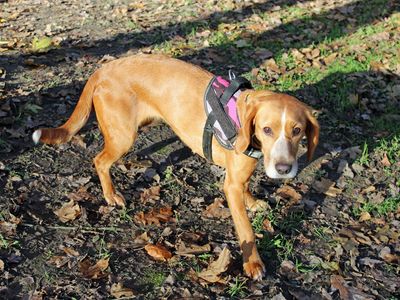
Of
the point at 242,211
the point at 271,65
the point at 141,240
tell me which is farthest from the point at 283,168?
the point at 271,65

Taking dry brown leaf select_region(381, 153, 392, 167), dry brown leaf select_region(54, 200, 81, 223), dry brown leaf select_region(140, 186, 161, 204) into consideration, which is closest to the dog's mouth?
dry brown leaf select_region(140, 186, 161, 204)

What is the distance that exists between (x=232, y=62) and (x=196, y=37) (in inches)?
44.0

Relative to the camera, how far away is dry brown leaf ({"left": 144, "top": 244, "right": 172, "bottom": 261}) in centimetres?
396

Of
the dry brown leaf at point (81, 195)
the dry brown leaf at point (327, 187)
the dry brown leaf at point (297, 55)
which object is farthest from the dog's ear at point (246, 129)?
the dry brown leaf at point (297, 55)

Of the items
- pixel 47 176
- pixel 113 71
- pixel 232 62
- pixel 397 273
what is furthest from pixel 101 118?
pixel 232 62

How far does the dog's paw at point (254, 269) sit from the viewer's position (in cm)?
379

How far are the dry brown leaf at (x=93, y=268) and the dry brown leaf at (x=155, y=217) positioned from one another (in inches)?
24.0

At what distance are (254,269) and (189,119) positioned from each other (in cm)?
141

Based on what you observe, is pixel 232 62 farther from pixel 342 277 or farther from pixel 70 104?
pixel 342 277

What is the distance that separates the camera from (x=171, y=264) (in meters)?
3.90

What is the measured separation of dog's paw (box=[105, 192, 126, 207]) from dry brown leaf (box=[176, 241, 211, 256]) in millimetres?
778

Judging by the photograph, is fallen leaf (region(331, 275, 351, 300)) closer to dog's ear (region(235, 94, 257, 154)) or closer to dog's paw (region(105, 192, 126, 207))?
dog's ear (region(235, 94, 257, 154))

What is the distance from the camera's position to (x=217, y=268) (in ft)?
12.6

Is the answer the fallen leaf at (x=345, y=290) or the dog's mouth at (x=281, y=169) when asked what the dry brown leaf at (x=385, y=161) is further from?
the dog's mouth at (x=281, y=169)
